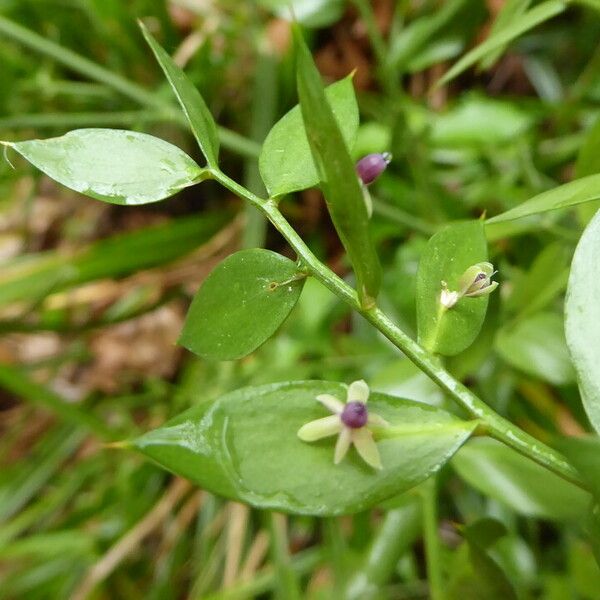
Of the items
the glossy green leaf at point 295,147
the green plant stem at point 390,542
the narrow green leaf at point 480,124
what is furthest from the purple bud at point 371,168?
the narrow green leaf at point 480,124

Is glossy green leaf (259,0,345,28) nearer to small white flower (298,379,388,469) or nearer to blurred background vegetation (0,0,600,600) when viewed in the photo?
blurred background vegetation (0,0,600,600)

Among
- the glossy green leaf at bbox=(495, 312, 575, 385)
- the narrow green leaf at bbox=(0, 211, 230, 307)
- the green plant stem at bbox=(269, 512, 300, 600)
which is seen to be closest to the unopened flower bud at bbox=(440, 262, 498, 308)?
the glossy green leaf at bbox=(495, 312, 575, 385)

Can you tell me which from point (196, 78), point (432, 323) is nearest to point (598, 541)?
point (432, 323)

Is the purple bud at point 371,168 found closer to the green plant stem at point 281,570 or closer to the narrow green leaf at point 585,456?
the narrow green leaf at point 585,456

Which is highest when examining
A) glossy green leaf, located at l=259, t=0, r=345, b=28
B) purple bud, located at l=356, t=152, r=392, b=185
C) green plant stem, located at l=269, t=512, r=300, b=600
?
purple bud, located at l=356, t=152, r=392, b=185

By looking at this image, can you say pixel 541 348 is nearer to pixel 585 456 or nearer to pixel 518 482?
pixel 518 482

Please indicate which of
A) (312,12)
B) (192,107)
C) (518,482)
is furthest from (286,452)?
(312,12)
